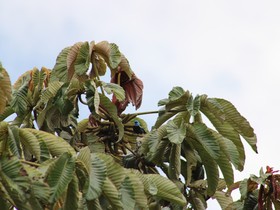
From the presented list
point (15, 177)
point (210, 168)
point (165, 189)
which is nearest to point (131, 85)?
point (210, 168)

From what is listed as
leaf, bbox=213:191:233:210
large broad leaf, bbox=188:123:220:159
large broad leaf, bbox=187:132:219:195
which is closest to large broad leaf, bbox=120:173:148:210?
large broad leaf, bbox=188:123:220:159

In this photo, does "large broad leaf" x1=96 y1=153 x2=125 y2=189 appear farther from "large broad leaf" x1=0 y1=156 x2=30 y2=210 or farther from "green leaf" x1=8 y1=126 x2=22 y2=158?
"large broad leaf" x1=0 y1=156 x2=30 y2=210

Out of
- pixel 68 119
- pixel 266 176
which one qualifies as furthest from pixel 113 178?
pixel 68 119

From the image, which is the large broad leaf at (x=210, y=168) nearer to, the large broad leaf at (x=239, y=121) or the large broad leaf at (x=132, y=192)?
the large broad leaf at (x=239, y=121)

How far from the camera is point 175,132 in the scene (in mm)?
3561

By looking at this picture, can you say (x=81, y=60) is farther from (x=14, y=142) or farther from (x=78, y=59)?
(x=14, y=142)

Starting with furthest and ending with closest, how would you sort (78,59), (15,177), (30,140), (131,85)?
(131,85) → (78,59) → (30,140) → (15,177)

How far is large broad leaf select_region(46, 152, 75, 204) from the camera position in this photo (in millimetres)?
2580

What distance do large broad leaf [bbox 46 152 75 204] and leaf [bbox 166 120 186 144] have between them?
87cm

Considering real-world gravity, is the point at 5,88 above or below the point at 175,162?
above

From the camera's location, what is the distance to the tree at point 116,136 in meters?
2.87

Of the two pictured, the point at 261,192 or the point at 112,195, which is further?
the point at 261,192

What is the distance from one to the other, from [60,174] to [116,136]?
4.58ft

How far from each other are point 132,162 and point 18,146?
1.10 m
